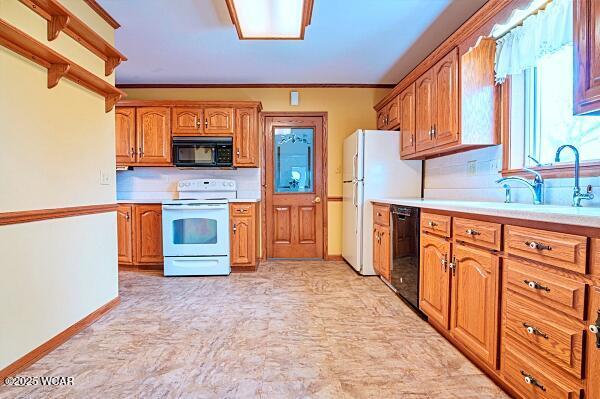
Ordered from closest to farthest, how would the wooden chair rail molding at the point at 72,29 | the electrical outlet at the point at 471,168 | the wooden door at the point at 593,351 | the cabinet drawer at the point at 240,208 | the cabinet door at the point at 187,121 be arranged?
1. the wooden door at the point at 593,351
2. the wooden chair rail molding at the point at 72,29
3. the electrical outlet at the point at 471,168
4. the cabinet drawer at the point at 240,208
5. the cabinet door at the point at 187,121

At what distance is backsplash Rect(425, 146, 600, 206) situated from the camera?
1942 mm

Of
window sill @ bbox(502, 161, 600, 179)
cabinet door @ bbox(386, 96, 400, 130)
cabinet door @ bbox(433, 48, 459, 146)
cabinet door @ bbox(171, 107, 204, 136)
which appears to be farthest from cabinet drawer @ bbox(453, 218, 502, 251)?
cabinet door @ bbox(171, 107, 204, 136)

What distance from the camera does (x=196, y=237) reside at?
3811mm

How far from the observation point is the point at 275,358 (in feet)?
6.33

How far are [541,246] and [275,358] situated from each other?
1.45 m

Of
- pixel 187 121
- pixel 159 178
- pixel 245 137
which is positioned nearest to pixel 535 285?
pixel 245 137

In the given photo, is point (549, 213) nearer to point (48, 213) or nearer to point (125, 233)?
point (48, 213)

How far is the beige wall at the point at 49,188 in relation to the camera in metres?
1.75

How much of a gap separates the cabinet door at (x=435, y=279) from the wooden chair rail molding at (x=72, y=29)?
8.92 ft

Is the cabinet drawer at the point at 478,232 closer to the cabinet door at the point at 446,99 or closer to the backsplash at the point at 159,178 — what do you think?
the cabinet door at the point at 446,99

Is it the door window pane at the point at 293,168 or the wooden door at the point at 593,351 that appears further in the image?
the door window pane at the point at 293,168

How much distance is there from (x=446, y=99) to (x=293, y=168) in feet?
7.70

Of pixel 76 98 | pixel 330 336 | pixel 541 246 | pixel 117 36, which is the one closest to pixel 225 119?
pixel 117 36

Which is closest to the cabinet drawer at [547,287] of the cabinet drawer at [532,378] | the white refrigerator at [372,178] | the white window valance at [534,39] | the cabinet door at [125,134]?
the cabinet drawer at [532,378]
